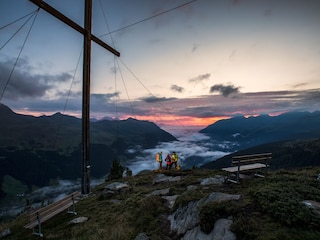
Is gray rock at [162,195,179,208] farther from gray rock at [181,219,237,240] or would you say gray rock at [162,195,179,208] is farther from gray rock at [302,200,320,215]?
gray rock at [302,200,320,215]

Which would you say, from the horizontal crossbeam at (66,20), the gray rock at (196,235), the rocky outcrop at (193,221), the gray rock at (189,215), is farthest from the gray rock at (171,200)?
the horizontal crossbeam at (66,20)

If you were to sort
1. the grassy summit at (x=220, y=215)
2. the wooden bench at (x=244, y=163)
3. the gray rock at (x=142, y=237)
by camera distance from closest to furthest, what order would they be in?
1. the grassy summit at (x=220, y=215)
2. the gray rock at (x=142, y=237)
3. the wooden bench at (x=244, y=163)

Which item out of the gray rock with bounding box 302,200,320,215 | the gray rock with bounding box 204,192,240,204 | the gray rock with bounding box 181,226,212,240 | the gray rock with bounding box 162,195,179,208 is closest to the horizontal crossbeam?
the gray rock with bounding box 162,195,179,208

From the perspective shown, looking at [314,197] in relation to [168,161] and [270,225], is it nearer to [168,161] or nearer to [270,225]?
[270,225]

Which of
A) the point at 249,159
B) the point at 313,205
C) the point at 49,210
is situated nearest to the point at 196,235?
the point at 313,205

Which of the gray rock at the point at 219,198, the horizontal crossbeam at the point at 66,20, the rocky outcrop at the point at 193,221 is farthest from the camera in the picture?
the horizontal crossbeam at the point at 66,20

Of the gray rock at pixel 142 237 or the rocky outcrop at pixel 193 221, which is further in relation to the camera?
the gray rock at pixel 142 237

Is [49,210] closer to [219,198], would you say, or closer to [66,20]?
[219,198]

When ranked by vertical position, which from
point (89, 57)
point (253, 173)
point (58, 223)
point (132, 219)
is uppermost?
point (89, 57)

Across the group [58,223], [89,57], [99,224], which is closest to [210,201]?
[99,224]

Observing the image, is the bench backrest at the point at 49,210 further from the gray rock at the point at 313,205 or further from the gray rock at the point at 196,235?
the gray rock at the point at 313,205

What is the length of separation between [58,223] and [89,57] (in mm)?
10071

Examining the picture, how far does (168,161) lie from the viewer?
78.6ft

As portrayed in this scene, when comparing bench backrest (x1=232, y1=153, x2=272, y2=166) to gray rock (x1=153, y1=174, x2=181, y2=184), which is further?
gray rock (x1=153, y1=174, x2=181, y2=184)
